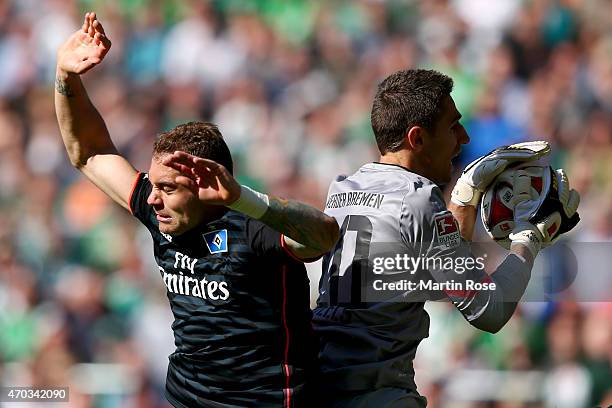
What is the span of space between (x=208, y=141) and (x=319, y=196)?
15.4 feet

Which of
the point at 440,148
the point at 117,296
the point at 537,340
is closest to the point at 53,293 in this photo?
the point at 117,296

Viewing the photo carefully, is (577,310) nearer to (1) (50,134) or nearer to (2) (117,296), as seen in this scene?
(2) (117,296)

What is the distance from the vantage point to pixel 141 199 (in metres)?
3.83

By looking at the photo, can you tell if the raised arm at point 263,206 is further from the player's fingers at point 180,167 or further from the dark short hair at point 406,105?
the dark short hair at point 406,105

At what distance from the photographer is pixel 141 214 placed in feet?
12.5

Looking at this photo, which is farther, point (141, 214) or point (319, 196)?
point (319, 196)

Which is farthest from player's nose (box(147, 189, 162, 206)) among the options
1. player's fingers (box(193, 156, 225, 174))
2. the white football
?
the white football

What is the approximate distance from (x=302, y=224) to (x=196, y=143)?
1.93 feet

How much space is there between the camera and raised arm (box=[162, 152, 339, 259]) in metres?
2.99

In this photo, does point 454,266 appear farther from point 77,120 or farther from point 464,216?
point 77,120

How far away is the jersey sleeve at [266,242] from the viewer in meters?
3.29

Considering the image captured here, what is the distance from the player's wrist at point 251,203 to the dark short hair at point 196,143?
0.43 metres

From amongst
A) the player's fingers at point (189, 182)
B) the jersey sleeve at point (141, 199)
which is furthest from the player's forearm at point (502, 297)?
the jersey sleeve at point (141, 199)

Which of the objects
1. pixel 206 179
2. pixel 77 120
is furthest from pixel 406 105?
pixel 77 120
